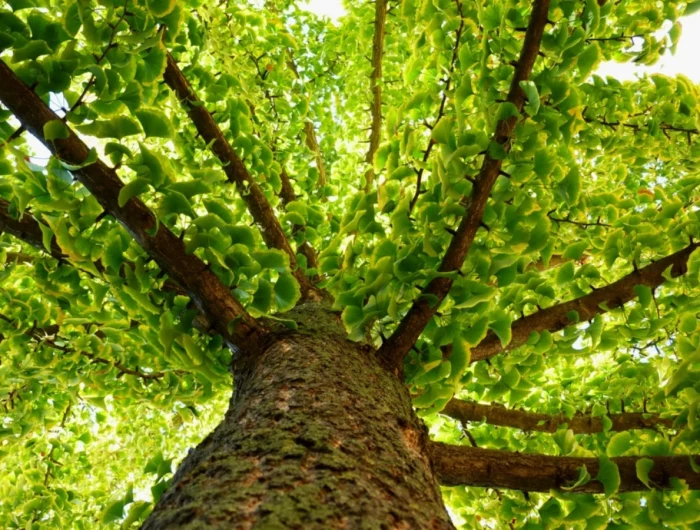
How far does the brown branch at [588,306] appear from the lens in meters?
1.66

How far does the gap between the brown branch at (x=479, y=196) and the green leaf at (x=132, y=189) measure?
710 millimetres

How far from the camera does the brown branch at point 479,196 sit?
1.29 meters

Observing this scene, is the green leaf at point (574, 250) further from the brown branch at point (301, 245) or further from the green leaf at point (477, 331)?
the brown branch at point (301, 245)

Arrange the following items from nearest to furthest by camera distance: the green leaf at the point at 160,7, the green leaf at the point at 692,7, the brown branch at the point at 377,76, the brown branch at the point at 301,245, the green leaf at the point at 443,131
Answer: the green leaf at the point at 160,7 < the green leaf at the point at 443,131 < the green leaf at the point at 692,7 < the brown branch at the point at 301,245 < the brown branch at the point at 377,76

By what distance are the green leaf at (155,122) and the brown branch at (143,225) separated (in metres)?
0.13

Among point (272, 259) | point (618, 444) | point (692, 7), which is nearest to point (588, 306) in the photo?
point (618, 444)

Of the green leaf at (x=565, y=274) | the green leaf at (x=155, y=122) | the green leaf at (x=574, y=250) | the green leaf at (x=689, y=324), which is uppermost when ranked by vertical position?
the green leaf at (x=574, y=250)

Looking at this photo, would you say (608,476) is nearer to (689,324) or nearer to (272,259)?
(689,324)

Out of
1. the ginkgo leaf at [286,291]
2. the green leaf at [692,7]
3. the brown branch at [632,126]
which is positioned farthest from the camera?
the brown branch at [632,126]

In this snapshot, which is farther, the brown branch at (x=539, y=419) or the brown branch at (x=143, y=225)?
the brown branch at (x=539, y=419)

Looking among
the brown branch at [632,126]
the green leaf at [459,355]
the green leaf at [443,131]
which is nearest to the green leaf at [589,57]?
the green leaf at [443,131]

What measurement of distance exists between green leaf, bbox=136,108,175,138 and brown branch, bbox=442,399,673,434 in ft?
5.32

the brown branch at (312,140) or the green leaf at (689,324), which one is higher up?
the brown branch at (312,140)

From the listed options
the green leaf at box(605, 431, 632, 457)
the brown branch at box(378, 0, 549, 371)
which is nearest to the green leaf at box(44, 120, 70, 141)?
the brown branch at box(378, 0, 549, 371)
